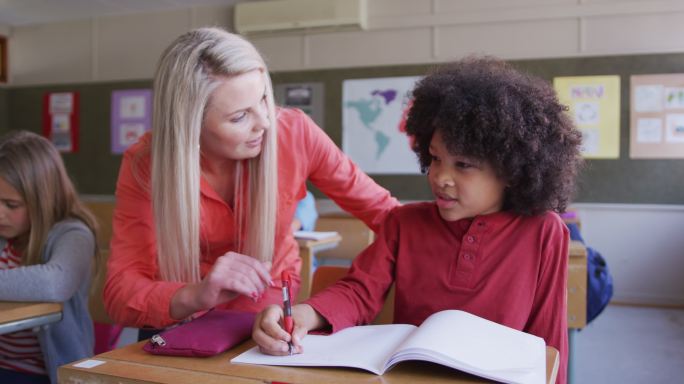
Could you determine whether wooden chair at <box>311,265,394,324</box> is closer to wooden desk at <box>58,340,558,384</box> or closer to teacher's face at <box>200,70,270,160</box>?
teacher's face at <box>200,70,270,160</box>

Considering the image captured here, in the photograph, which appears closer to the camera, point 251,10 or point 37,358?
point 37,358

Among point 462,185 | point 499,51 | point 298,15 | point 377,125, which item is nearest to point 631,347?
point 499,51

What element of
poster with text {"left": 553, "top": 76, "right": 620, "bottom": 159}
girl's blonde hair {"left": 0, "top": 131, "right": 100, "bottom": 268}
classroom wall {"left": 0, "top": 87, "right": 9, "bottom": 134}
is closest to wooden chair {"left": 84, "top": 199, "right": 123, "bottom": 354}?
girl's blonde hair {"left": 0, "top": 131, "right": 100, "bottom": 268}

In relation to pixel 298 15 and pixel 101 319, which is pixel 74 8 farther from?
pixel 101 319

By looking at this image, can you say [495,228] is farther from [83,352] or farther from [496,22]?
[496,22]

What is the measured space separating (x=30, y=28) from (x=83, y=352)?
5.94m

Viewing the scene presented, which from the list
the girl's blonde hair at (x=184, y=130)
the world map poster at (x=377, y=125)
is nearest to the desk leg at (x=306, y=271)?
the girl's blonde hair at (x=184, y=130)

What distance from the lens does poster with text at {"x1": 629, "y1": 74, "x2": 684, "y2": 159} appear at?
459cm

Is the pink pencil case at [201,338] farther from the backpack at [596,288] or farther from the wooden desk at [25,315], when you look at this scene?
the backpack at [596,288]

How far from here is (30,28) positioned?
6.46 m

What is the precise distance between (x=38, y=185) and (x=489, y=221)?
1.25m

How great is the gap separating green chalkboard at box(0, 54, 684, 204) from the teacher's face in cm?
319

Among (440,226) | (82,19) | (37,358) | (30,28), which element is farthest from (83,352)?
(30,28)

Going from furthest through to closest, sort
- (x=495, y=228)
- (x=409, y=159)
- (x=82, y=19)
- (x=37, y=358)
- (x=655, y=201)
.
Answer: (x=82, y=19) → (x=409, y=159) → (x=655, y=201) → (x=37, y=358) → (x=495, y=228)
